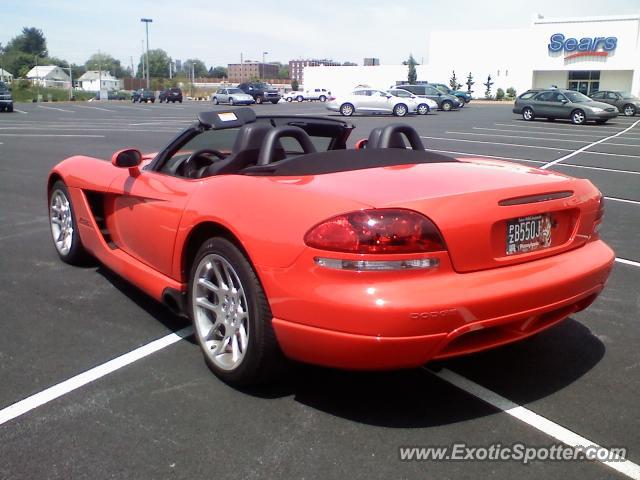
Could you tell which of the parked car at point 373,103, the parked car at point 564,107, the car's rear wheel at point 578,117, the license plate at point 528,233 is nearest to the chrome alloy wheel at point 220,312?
the license plate at point 528,233

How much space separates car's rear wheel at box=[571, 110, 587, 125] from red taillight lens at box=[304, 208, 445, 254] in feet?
86.6

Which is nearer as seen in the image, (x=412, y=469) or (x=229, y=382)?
(x=412, y=469)

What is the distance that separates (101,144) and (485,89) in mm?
57696

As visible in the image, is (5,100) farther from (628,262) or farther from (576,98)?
(628,262)

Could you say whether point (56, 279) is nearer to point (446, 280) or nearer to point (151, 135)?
point (446, 280)

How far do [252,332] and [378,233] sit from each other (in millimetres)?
762

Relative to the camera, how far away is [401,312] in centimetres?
245

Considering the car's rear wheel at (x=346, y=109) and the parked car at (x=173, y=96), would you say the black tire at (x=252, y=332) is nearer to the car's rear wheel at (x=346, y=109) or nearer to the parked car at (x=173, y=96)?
the car's rear wheel at (x=346, y=109)

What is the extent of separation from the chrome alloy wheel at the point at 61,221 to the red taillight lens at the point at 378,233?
3043 millimetres

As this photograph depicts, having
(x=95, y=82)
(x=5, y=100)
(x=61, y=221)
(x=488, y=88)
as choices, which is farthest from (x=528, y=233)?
(x=95, y=82)

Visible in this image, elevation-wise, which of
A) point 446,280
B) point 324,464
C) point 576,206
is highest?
point 576,206

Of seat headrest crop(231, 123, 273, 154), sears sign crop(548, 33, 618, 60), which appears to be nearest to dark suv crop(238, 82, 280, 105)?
sears sign crop(548, 33, 618, 60)

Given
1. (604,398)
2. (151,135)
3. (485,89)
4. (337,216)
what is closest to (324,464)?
(337,216)

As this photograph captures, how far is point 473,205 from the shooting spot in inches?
108
